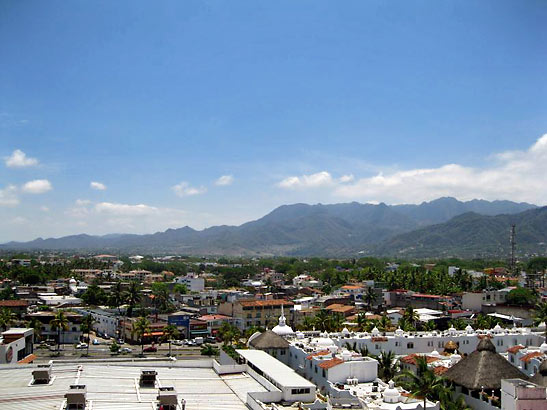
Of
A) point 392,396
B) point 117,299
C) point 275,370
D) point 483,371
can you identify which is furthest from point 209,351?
point 392,396

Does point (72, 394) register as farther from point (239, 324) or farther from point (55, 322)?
point (239, 324)

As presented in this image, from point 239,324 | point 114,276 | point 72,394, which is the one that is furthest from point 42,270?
point 72,394

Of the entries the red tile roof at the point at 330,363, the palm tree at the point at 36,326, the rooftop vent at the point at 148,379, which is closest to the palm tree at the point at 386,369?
the red tile roof at the point at 330,363

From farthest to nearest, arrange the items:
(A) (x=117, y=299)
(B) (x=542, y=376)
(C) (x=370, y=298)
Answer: (C) (x=370, y=298), (A) (x=117, y=299), (B) (x=542, y=376)

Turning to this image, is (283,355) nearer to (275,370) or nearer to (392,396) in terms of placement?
(275,370)

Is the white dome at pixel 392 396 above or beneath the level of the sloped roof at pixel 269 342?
beneath

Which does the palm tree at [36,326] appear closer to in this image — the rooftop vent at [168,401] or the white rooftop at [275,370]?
the white rooftop at [275,370]

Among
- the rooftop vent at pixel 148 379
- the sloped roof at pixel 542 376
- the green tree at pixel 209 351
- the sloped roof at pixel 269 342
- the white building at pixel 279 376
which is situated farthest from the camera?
the green tree at pixel 209 351
